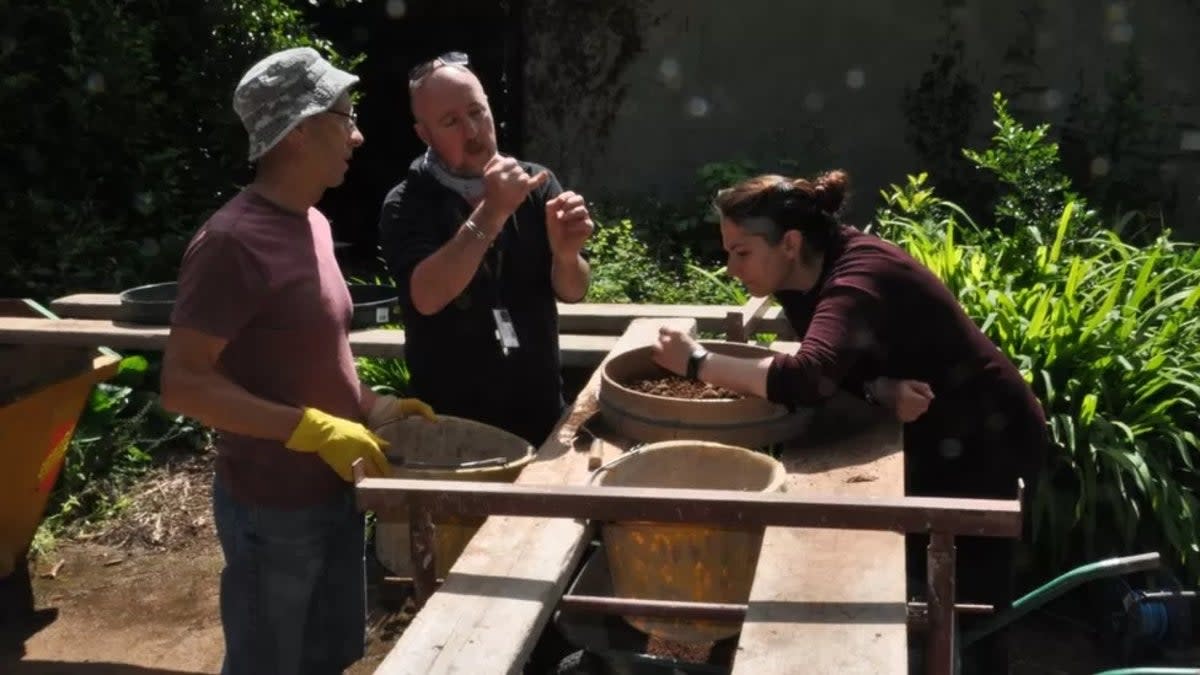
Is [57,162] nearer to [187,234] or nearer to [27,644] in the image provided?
[187,234]

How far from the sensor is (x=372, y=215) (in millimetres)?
10375

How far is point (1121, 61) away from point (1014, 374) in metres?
Answer: 5.76

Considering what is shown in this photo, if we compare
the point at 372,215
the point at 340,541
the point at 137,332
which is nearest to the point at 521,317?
the point at 340,541

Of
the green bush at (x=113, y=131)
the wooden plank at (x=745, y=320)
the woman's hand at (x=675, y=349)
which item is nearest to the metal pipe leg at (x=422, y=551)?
the woman's hand at (x=675, y=349)

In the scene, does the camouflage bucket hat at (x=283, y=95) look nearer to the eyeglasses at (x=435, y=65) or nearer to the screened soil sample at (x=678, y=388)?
the eyeglasses at (x=435, y=65)

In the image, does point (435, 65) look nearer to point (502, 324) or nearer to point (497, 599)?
point (502, 324)

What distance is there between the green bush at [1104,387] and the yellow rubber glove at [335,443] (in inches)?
104

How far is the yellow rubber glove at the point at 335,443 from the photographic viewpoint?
2752mm

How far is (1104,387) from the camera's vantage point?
4.84 m

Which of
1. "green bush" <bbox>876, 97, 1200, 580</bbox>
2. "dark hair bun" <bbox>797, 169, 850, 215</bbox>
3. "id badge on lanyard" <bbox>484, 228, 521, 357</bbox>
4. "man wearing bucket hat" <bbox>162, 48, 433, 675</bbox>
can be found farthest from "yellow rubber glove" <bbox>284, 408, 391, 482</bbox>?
"green bush" <bbox>876, 97, 1200, 580</bbox>

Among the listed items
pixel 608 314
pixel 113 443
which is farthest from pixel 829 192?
pixel 113 443

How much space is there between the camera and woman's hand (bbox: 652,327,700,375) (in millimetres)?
3090

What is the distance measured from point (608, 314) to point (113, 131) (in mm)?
3529

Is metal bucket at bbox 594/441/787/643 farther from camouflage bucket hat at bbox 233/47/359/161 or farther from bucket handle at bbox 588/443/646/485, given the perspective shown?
camouflage bucket hat at bbox 233/47/359/161
